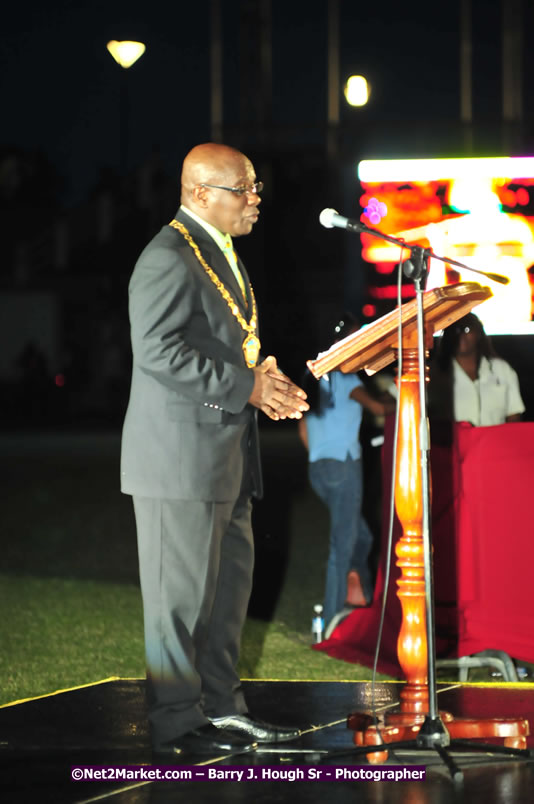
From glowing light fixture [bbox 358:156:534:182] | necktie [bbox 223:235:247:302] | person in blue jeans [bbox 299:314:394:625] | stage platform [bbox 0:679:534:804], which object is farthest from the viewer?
A: glowing light fixture [bbox 358:156:534:182]

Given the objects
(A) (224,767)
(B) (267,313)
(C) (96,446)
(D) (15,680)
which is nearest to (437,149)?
(C) (96,446)

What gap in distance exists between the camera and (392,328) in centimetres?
507

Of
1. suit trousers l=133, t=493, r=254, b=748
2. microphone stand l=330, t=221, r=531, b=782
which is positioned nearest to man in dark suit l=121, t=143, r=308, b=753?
suit trousers l=133, t=493, r=254, b=748

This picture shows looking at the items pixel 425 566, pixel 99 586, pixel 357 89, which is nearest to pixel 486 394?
pixel 425 566

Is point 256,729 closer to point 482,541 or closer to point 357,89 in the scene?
point 482,541

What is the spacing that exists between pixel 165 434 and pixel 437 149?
84.6 feet

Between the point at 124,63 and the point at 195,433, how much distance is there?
46.5ft

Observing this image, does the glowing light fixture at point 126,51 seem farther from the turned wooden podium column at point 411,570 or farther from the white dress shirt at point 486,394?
the turned wooden podium column at point 411,570

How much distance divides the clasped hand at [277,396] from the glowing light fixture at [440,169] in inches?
434

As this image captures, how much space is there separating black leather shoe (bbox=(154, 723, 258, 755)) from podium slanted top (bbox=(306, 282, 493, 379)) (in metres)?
1.44

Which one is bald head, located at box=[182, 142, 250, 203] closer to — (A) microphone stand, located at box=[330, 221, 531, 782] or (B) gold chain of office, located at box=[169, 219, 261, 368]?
(B) gold chain of office, located at box=[169, 219, 261, 368]

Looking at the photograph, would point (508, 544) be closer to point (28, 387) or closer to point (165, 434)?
point (165, 434)

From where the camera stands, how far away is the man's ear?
5270mm

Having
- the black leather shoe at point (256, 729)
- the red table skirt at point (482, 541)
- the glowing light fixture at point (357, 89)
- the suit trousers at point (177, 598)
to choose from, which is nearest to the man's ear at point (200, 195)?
the suit trousers at point (177, 598)
